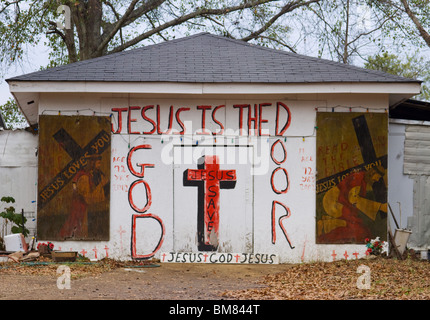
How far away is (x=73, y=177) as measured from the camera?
1281 centimetres

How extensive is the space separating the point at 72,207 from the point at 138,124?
7.09 ft

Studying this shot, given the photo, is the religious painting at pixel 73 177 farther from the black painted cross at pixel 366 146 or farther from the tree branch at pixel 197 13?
the tree branch at pixel 197 13

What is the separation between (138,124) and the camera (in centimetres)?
1290

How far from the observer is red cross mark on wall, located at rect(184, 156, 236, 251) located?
42.1 ft

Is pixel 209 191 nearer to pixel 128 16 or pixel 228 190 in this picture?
pixel 228 190

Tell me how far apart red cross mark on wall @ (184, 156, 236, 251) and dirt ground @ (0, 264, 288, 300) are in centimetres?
62

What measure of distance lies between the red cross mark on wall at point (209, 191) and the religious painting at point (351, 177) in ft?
6.31

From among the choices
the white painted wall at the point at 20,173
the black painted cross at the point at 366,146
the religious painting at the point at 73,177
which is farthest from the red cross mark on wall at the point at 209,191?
the white painted wall at the point at 20,173

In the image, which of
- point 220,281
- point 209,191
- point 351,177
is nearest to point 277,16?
point 351,177

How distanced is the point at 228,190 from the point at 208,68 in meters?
2.60

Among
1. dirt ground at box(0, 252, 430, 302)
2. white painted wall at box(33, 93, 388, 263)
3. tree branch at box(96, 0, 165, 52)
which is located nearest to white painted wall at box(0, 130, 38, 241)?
white painted wall at box(33, 93, 388, 263)

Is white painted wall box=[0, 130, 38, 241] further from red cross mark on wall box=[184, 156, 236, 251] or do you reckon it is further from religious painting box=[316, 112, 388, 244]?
religious painting box=[316, 112, 388, 244]

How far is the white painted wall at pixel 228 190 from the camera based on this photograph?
12836 mm
